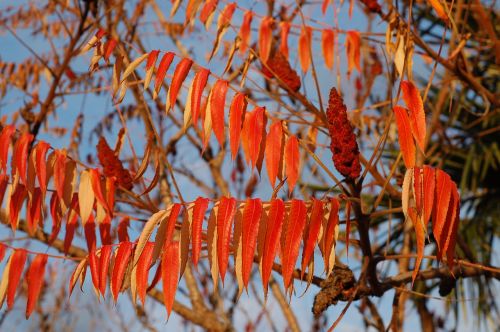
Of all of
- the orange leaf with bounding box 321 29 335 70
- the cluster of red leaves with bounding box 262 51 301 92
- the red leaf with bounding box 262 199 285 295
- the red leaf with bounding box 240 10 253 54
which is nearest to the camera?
the red leaf with bounding box 262 199 285 295

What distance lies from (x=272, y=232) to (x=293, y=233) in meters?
0.05

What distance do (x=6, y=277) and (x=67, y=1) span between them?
8.73 ft

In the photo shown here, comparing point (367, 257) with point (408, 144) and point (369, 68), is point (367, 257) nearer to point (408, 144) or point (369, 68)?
point (408, 144)

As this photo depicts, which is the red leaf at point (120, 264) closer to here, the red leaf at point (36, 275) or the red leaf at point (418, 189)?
the red leaf at point (36, 275)

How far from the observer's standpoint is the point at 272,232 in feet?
5.11

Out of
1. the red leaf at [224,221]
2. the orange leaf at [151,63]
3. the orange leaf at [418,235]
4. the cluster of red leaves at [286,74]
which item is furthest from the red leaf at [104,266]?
the cluster of red leaves at [286,74]

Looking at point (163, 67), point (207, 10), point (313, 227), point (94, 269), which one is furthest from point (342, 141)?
point (207, 10)

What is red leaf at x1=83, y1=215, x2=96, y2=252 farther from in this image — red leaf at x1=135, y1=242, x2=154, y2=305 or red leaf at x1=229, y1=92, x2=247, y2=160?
red leaf at x1=229, y1=92, x2=247, y2=160

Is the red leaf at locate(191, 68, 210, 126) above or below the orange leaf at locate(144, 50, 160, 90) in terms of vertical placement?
below

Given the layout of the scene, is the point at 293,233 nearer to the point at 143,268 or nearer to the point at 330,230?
the point at 330,230

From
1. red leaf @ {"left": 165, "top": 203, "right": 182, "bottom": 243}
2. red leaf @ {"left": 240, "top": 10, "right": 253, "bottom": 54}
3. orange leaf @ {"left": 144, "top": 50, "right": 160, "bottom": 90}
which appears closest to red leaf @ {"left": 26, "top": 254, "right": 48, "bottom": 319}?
red leaf @ {"left": 165, "top": 203, "right": 182, "bottom": 243}

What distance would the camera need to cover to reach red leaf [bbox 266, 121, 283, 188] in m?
1.75

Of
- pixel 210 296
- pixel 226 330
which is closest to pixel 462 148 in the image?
pixel 210 296

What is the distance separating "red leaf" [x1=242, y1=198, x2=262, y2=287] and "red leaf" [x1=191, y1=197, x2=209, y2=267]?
3.8 inches
